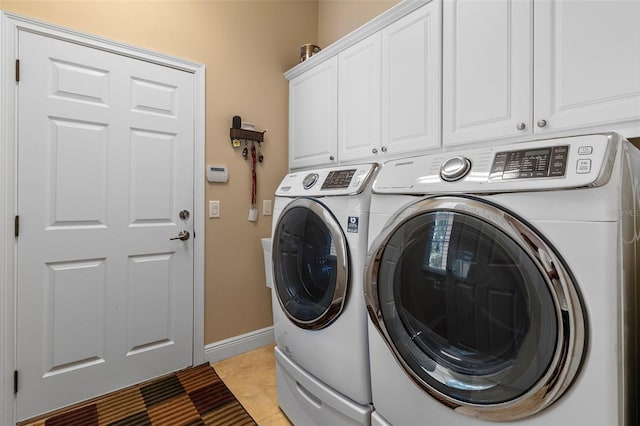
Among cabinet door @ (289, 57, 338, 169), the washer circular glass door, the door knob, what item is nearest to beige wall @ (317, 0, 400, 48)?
cabinet door @ (289, 57, 338, 169)

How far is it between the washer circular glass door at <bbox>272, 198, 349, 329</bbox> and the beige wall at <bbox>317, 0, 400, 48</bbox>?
165 centimetres

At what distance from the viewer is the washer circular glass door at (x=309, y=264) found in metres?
1.13

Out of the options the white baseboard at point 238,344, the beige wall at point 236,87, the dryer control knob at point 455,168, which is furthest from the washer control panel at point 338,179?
the white baseboard at point 238,344

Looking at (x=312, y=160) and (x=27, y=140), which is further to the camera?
(x=312, y=160)

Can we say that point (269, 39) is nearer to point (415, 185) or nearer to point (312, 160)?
point (312, 160)

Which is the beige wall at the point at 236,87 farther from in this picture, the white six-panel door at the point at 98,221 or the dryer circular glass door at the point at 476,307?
the dryer circular glass door at the point at 476,307

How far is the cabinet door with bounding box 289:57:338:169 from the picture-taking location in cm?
196

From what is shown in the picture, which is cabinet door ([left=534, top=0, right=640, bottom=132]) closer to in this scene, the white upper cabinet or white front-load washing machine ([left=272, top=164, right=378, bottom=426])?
Answer: the white upper cabinet

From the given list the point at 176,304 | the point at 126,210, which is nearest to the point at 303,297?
the point at 176,304

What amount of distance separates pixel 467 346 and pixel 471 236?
0.31 metres

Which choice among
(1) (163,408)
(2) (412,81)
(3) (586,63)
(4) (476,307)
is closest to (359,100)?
(2) (412,81)

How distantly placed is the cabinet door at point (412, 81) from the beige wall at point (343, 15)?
2.11 feet

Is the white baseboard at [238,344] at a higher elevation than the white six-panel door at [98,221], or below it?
below

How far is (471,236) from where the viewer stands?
77 cm
